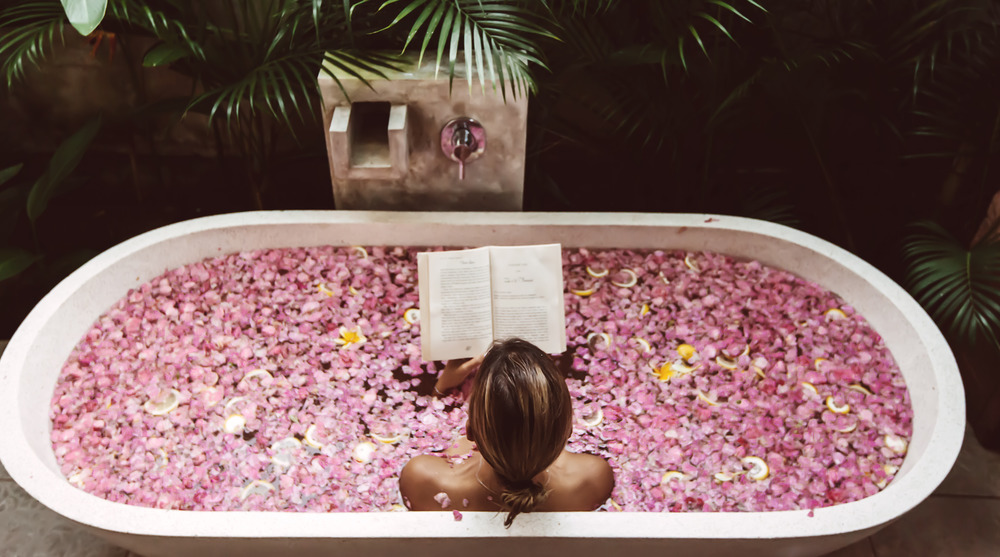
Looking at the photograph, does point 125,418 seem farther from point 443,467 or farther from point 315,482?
point 443,467

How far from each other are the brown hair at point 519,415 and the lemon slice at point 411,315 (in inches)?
29.8

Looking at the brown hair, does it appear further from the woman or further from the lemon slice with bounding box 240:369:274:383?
the lemon slice with bounding box 240:369:274:383

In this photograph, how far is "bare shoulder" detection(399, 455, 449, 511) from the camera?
165 cm

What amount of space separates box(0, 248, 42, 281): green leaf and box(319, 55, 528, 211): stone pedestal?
928 millimetres

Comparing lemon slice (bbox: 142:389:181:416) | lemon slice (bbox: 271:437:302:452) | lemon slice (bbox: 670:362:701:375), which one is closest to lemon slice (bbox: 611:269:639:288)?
lemon slice (bbox: 670:362:701:375)

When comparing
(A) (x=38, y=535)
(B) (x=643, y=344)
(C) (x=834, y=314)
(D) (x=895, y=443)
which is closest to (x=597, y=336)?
(B) (x=643, y=344)

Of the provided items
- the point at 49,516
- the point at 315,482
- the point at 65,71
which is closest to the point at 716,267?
the point at 315,482

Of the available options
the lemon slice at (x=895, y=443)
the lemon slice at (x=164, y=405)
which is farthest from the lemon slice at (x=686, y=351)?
the lemon slice at (x=164, y=405)

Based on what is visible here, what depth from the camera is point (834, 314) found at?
214 centimetres

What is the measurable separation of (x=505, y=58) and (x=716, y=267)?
93 centimetres

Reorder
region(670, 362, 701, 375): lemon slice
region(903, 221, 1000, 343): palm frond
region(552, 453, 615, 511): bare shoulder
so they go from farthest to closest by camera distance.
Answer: region(670, 362, 701, 375): lemon slice
region(903, 221, 1000, 343): palm frond
region(552, 453, 615, 511): bare shoulder

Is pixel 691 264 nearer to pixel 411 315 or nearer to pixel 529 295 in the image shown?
pixel 529 295

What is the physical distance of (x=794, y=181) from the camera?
9.06ft

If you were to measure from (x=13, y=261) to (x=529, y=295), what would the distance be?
1516mm
